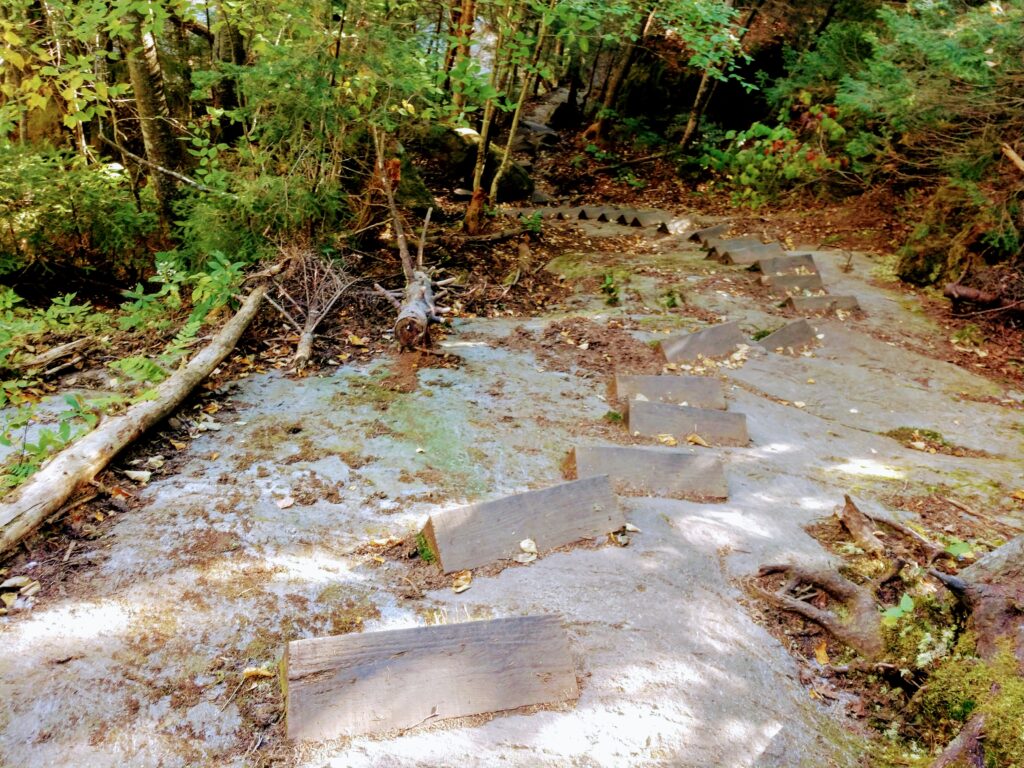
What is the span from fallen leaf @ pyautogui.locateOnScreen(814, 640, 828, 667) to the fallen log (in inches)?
129

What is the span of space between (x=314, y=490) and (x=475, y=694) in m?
1.73

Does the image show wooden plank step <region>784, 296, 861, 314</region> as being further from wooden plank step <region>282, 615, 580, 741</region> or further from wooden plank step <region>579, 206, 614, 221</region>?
wooden plank step <region>282, 615, 580, 741</region>

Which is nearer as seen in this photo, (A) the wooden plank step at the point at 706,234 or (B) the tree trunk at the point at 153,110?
(B) the tree trunk at the point at 153,110

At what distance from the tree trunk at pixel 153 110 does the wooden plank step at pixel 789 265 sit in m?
7.83

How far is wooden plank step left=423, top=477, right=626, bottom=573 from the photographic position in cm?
264

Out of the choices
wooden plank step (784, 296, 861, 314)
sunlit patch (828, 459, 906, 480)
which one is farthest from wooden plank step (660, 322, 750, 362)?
sunlit patch (828, 459, 906, 480)

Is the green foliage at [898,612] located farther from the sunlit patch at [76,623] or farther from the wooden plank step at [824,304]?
the wooden plank step at [824,304]

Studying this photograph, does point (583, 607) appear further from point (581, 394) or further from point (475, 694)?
point (581, 394)

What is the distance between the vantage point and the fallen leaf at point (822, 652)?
220 cm

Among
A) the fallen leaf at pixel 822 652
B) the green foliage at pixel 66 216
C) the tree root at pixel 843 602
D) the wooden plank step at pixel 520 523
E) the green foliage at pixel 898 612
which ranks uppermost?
the green foliage at pixel 898 612

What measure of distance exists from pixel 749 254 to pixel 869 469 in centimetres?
535

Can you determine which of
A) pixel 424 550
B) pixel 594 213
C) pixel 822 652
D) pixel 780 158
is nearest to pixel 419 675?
pixel 424 550

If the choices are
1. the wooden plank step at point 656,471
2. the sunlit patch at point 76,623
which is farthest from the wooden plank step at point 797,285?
the sunlit patch at point 76,623

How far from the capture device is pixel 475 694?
185 cm
